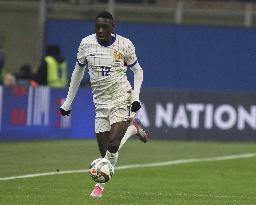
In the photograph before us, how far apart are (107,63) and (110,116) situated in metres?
0.65

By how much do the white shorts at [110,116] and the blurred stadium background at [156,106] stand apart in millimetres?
897

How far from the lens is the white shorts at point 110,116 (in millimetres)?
13102

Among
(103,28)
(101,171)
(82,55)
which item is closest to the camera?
(101,171)

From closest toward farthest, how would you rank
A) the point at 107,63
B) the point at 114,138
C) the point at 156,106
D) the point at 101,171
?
1. the point at 101,171
2. the point at 114,138
3. the point at 107,63
4. the point at 156,106

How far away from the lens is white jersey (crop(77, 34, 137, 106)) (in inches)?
515

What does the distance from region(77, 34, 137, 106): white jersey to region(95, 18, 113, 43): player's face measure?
0.69 ft

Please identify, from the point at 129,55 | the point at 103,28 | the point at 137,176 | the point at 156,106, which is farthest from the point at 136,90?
the point at 156,106

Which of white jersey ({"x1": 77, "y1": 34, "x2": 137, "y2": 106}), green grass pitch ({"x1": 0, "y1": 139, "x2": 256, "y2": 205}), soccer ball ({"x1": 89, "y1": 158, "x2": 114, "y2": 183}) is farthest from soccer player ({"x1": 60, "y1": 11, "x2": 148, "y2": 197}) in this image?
green grass pitch ({"x1": 0, "y1": 139, "x2": 256, "y2": 205})

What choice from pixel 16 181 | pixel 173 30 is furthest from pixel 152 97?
pixel 16 181

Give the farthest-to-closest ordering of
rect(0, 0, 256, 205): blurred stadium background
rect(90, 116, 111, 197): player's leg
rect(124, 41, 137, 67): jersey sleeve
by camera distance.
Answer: rect(0, 0, 256, 205): blurred stadium background, rect(90, 116, 111, 197): player's leg, rect(124, 41, 137, 67): jersey sleeve

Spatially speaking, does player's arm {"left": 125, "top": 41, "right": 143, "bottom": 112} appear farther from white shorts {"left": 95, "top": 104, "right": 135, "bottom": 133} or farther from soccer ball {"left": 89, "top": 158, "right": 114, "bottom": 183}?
soccer ball {"left": 89, "top": 158, "right": 114, "bottom": 183}

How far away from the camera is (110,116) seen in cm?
1312

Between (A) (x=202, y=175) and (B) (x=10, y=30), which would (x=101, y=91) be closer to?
(A) (x=202, y=175)

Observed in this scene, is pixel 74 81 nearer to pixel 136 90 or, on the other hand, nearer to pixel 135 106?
pixel 136 90
